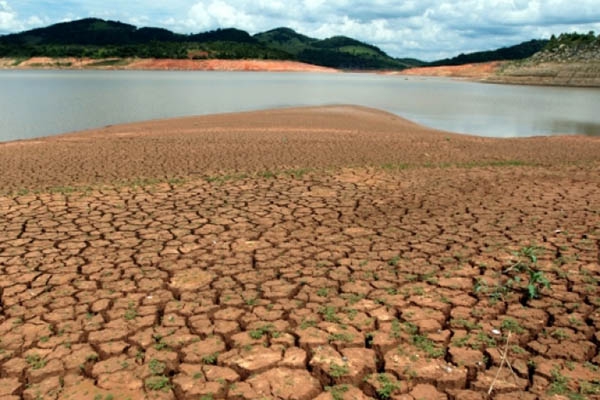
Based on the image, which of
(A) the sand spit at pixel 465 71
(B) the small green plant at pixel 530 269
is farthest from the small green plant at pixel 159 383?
(A) the sand spit at pixel 465 71

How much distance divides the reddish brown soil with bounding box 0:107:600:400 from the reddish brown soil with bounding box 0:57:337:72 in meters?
89.7

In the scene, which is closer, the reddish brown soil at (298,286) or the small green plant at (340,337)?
the reddish brown soil at (298,286)

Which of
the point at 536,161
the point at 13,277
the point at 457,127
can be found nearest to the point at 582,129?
the point at 457,127

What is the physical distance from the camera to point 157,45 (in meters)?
101

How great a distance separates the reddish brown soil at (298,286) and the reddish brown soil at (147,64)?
89659 mm

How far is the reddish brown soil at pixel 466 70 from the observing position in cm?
8994

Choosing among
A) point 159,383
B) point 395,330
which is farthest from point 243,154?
point 159,383

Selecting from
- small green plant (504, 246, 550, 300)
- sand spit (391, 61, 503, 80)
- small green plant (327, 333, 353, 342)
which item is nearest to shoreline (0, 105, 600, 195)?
small green plant (504, 246, 550, 300)

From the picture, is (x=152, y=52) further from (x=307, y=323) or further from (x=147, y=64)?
(x=307, y=323)

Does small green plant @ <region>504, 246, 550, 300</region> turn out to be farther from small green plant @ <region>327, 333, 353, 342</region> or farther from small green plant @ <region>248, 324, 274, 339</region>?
small green plant @ <region>248, 324, 274, 339</region>

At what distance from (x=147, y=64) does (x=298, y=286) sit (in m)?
95.4

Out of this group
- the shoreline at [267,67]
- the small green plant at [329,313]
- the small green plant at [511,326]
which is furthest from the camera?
the shoreline at [267,67]

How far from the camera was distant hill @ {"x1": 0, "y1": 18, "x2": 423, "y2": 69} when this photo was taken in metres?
93.4

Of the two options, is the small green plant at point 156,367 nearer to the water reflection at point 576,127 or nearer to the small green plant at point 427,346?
the small green plant at point 427,346
